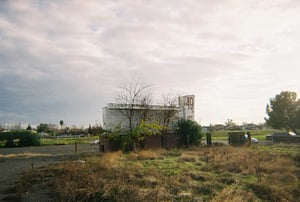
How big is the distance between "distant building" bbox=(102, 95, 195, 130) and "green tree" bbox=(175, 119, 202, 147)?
1757 millimetres

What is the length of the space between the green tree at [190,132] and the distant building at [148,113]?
176 centimetres

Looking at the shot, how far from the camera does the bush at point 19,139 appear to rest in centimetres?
3184

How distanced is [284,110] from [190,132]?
81.3ft

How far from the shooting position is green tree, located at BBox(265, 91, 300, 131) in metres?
41.0

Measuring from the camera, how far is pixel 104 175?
922 centimetres

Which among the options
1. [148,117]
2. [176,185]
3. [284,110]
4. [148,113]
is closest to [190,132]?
[148,117]

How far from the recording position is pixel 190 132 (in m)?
24.3

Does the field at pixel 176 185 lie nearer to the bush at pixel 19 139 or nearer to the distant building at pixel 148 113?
the distant building at pixel 148 113

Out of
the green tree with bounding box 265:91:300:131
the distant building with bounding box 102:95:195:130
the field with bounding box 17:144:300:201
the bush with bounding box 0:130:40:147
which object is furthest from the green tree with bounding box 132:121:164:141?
the green tree with bounding box 265:91:300:131

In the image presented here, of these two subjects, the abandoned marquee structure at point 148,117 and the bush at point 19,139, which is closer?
the abandoned marquee structure at point 148,117

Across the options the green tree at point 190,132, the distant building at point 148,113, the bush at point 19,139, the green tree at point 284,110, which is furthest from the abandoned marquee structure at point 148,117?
the green tree at point 284,110

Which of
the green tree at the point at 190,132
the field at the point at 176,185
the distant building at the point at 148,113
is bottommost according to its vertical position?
the field at the point at 176,185

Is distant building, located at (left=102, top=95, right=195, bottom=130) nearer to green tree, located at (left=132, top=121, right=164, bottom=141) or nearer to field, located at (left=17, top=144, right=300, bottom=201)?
green tree, located at (left=132, top=121, right=164, bottom=141)

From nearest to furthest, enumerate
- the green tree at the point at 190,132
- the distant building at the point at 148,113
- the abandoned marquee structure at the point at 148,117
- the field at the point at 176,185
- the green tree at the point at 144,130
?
the field at the point at 176,185 < the green tree at the point at 144,130 < the abandoned marquee structure at the point at 148,117 < the distant building at the point at 148,113 < the green tree at the point at 190,132
